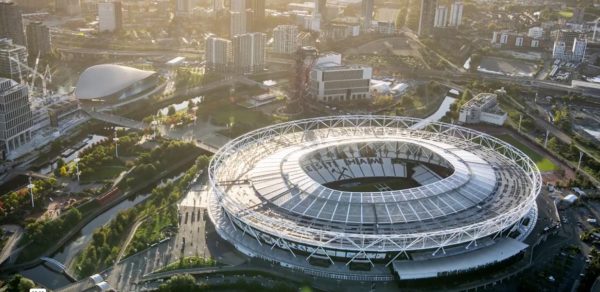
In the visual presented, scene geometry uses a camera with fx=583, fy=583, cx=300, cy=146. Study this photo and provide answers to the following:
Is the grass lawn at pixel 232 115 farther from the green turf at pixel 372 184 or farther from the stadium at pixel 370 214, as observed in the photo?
the green turf at pixel 372 184

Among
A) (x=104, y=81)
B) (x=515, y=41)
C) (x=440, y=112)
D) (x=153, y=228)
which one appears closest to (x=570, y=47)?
(x=515, y=41)

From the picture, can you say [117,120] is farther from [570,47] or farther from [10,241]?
[570,47]

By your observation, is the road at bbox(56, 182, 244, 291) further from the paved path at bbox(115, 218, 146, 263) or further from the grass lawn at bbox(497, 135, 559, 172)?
the grass lawn at bbox(497, 135, 559, 172)

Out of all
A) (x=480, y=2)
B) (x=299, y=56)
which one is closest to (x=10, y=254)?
(x=299, y=56)

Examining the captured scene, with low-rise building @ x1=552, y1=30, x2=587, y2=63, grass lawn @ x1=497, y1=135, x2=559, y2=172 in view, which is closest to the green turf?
grass lawn @ x1=497, y1=135, x2=559, y2=172

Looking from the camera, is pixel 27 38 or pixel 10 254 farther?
pixel 27 38

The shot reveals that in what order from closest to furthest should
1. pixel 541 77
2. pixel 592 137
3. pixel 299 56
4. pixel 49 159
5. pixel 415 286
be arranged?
pixel 415 286
pixel 49 159
pixel 592 137
pixel 299 56
pixel 541 77

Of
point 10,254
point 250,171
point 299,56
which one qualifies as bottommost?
point 10,254

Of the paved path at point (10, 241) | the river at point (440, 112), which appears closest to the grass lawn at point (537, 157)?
the river at point (440, 112)

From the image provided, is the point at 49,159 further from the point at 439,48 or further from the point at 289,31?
the point at 439,48
